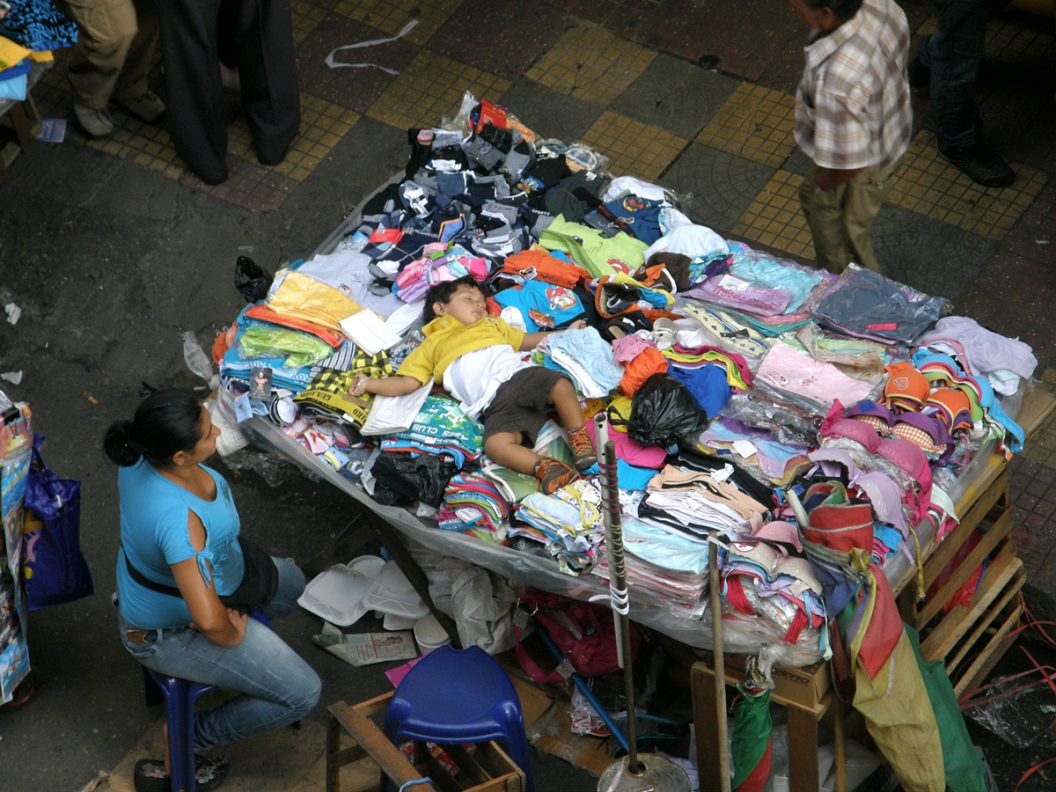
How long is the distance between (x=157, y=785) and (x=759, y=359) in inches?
101

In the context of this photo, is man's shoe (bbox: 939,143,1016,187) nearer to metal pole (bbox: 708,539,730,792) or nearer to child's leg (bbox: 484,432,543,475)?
child's leg (bbox: 484,432,543,475)

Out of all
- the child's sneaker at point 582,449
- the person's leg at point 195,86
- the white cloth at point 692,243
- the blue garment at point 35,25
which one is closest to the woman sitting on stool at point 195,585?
the child's sneaker at point 582,449

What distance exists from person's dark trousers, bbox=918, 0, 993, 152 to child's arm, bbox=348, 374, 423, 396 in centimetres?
313

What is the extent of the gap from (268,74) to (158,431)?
10.7ft

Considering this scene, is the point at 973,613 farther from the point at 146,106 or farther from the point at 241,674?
the point at 146,106

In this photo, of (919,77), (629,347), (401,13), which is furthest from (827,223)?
(401,13)

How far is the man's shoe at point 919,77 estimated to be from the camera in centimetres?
743

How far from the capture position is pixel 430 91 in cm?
771

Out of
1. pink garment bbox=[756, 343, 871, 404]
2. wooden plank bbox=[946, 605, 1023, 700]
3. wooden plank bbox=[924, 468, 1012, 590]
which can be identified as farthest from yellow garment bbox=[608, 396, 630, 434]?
wooden plank bbox=[946, 605, 1023, 700]

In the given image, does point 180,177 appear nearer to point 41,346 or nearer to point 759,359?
point 41,346

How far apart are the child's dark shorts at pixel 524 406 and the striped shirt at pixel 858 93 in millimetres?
1475

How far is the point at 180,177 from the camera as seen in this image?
7.41 meters

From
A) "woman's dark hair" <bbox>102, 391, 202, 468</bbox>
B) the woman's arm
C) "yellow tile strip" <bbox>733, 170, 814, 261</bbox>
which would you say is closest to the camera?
"woman's dark hair" <bbox>102, 391, 202, 468</bbox>

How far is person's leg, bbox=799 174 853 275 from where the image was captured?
600 cm
